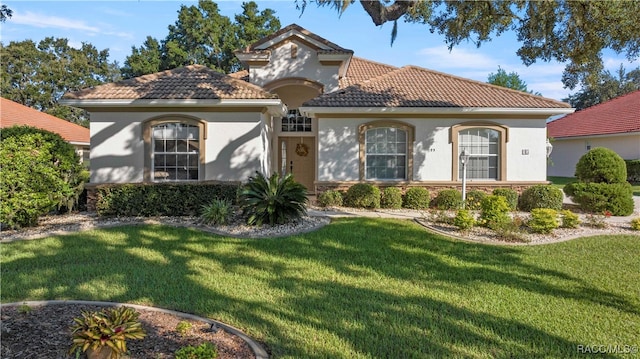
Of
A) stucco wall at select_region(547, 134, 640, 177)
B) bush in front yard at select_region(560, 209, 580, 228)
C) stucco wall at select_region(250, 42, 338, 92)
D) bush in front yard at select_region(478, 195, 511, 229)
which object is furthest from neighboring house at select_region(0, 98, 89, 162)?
stucco wall at select_region(547, 134, 640, 177)

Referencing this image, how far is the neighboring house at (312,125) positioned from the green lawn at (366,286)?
15.0 ft

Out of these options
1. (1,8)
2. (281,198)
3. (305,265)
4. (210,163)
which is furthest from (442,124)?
(1,8)

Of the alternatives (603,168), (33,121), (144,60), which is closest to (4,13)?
(603,168)

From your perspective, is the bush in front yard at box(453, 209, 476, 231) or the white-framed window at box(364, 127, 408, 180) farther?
the white-framed window at box(364, 127, 408, 180)

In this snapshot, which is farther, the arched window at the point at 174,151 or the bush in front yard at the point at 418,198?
the bush in front yard at the point at 418,198

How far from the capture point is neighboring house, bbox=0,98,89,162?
2122cm

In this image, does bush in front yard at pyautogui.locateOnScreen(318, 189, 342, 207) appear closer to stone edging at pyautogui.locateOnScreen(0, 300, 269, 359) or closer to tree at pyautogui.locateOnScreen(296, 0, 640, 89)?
tree at pyautogui.locateOnScreen(296, 0, 640, 89)

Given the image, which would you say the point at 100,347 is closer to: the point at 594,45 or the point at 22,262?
the point at 22,262

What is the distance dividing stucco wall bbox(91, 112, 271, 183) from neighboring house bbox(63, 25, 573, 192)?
3 centimetres

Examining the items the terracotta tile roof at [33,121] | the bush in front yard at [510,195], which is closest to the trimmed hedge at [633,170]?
the bush in front yard at [510,195]

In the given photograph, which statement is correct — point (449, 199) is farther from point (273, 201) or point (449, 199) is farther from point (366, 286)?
point (366, 286)

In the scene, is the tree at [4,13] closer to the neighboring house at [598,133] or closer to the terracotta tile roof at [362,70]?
the terracotta tile roof at [362,70]

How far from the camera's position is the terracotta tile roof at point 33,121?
69.4ft

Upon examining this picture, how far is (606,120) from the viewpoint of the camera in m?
27.6
